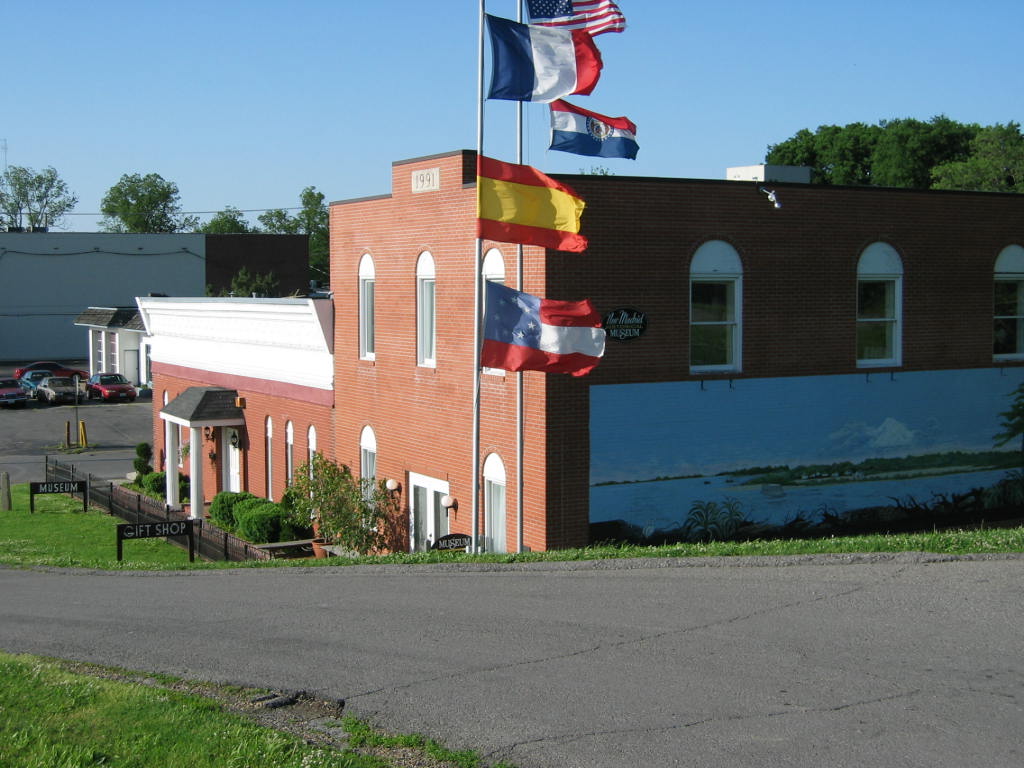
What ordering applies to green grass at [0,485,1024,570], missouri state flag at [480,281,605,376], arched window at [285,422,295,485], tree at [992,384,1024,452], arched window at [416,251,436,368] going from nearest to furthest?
green grass at [0,485,1024,570] < missouri state flag at [480,281,605,376] < arched window at [416,251,436,368] < tree at [992,384,1024,452] < arched window at [285,422,295,485]

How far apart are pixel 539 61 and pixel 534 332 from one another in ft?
12.1

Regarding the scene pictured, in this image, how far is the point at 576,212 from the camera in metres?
16.2

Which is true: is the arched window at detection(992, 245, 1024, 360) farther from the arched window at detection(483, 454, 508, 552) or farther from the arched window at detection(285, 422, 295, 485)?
the arched window at detection(285, 422, 295, 485)

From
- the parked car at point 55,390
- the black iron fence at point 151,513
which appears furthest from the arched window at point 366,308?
the parked car at point 55,390

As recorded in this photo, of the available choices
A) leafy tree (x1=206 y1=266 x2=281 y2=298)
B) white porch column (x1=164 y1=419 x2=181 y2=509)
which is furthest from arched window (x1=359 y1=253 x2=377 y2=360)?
leafy tree (x1=206 y1=266 x2=281 y2=298)

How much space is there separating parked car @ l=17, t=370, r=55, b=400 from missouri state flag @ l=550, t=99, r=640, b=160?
53.3 metres

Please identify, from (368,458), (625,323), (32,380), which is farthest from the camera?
(32,380)

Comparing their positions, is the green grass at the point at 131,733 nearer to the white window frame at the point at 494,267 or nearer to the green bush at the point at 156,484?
the white window frame at the point at 494,267

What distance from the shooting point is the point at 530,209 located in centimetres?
1611

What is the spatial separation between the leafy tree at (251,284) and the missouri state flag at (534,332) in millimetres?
58684

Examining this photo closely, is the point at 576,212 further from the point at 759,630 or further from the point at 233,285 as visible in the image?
the point at 233,285

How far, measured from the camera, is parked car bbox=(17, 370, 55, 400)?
2499 inches

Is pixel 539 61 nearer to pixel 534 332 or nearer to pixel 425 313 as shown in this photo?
pixel 534 332

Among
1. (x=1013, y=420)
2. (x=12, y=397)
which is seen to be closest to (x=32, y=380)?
(x=12, y=397)
